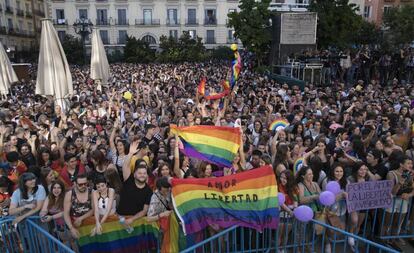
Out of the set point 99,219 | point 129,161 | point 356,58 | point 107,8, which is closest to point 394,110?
point 129,161

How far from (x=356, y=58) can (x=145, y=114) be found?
42.7ft

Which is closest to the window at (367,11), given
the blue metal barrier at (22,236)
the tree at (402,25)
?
the tree at (402,25)

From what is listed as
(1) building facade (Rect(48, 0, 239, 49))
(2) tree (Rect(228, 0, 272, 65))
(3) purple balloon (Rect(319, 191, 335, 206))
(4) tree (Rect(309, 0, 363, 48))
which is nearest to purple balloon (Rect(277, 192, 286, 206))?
(3) purple balloon (Rect(319, 191, 335, 206))

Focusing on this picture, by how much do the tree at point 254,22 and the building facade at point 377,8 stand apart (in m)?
26.5

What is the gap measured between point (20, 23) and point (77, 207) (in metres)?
53.8

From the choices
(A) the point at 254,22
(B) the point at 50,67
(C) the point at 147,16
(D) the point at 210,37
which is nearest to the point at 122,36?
(C) the point at 147,16

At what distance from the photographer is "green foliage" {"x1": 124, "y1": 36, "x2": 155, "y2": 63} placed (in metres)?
41.2

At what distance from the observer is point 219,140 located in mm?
5719

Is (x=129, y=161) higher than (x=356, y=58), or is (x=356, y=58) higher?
(x=356, y=58)

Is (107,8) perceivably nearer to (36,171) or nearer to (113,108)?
(113,108)

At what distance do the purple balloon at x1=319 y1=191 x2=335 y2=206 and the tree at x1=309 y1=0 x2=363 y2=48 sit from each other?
20.1 metres

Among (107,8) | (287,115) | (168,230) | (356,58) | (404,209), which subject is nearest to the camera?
(168,230)

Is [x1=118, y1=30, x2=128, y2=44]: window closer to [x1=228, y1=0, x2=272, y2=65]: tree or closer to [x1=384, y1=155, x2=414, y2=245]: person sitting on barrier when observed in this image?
[x1=228, y1=0, x2=272, y2=65]: tree

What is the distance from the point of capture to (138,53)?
4119 cm
